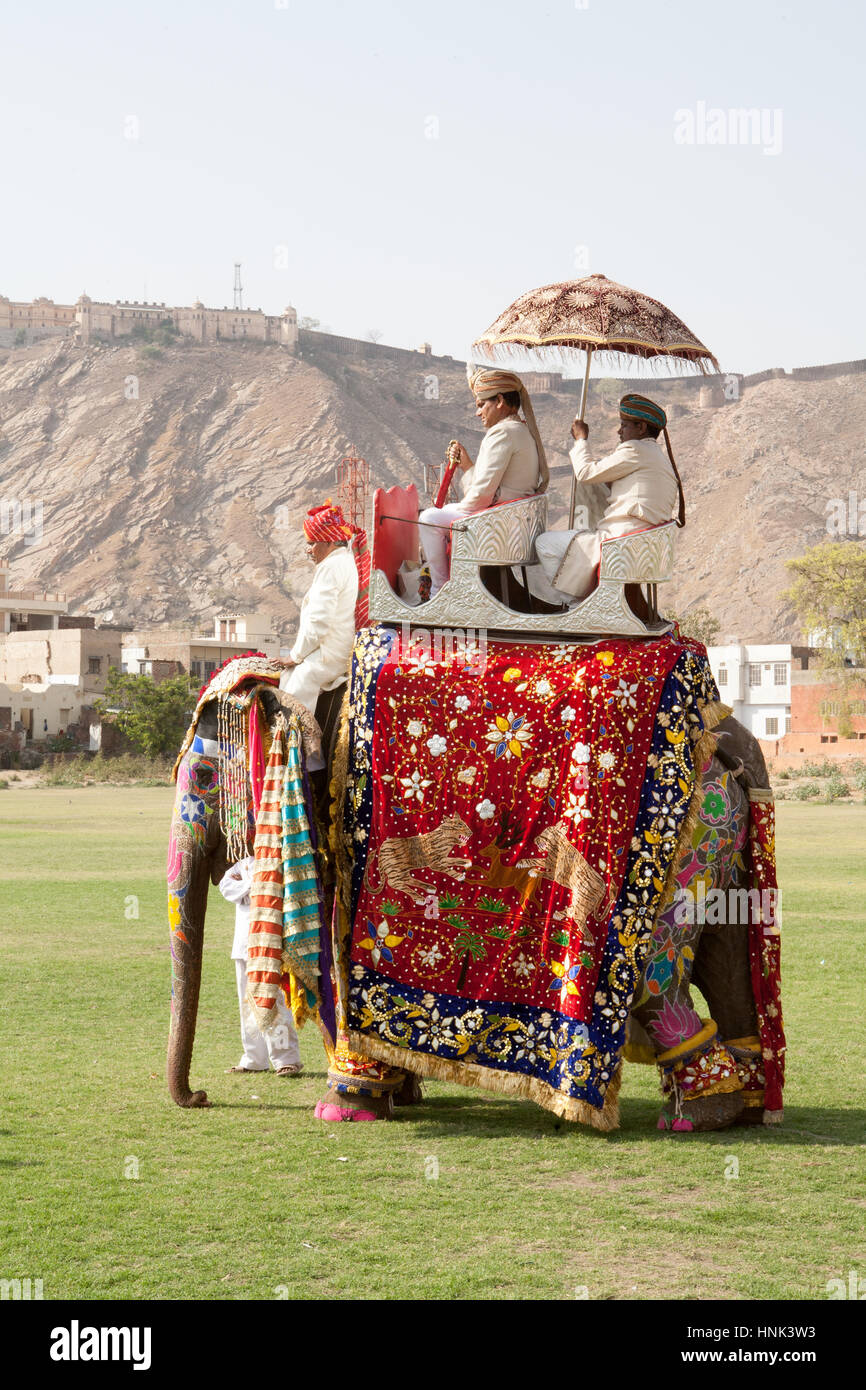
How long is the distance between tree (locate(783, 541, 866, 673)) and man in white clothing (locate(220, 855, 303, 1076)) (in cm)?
5731

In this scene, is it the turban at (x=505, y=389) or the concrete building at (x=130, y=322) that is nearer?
the turban at (x=505, y=389)

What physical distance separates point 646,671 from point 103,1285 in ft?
11.9

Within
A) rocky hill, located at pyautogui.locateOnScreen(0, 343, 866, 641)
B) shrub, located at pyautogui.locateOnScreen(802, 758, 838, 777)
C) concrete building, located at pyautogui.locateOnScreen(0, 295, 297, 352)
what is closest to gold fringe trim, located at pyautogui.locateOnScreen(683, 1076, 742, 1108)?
shrub, located at pyautogui.locateOnScreen(802, 758, 838, 777)

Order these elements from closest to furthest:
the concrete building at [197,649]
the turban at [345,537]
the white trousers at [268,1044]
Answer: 1. the turban at [345,537]
2. the white trousers at [268,1044]
3. the concrete building at [197,649]

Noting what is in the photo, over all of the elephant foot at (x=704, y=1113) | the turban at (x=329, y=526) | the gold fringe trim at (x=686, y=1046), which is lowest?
the elephant foot at (x=704, y=1113)

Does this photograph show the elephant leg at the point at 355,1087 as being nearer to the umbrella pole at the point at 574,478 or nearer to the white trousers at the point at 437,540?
the white trousers at the point at 437,540

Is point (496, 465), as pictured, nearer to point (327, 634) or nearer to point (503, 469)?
point (503, 469)

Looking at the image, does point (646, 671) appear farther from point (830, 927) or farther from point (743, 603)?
point (743, 603)

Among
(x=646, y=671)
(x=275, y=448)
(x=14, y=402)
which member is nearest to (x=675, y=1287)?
(x=646, y=671)

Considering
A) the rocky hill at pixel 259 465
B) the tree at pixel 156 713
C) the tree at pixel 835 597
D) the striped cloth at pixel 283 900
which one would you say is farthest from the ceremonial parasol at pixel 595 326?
the rocky hill at pixel 259 465

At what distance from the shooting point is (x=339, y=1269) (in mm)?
5277

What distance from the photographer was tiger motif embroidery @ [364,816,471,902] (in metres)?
7.42

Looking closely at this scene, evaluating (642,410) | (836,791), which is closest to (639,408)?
(642,410)

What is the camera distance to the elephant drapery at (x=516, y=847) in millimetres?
7191
